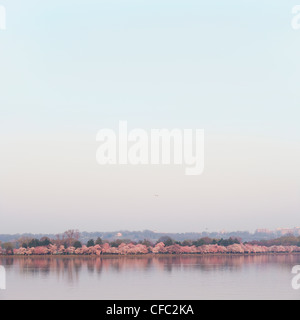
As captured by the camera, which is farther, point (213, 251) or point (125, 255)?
point (213, 251)

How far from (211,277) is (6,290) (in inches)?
890

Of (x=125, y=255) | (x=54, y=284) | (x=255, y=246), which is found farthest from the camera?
(x=255, y=246)

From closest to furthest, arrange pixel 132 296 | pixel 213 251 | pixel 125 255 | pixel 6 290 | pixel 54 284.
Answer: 1. pixel 132 296
2. pixel 6 290
3. pixel 54 284
4. pixel 125 255
5. pixel 213 251

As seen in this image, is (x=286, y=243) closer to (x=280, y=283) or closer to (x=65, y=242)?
(x=65, y=242)

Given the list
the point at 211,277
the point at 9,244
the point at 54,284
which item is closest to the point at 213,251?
the point at 9,244

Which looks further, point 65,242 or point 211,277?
point 65,242

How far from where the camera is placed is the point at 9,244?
127 meters

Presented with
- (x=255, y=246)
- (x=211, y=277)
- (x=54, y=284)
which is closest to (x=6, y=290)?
(x=54, y=284)
